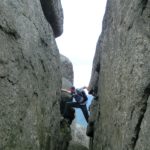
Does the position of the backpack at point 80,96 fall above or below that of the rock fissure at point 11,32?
below

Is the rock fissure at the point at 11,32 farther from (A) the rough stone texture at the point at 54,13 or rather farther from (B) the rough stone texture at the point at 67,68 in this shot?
(B) the rough stone texture at the point at 67,68

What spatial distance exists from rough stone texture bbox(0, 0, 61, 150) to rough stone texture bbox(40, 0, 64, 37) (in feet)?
7.14

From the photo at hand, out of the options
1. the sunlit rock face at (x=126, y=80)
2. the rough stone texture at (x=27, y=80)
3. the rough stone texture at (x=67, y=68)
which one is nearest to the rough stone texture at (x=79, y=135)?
the rough stone texture at (x=67, y=68)

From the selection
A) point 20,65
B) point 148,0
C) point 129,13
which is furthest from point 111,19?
point 20,65

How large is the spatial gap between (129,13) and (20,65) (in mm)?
3555

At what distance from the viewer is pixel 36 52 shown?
1253 cm

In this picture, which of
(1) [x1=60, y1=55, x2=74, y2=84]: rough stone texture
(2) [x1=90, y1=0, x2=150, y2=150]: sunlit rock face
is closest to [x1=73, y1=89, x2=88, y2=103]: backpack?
(2) [x1=90, y1=0, x2=150, y2=150]: sunlit rock face

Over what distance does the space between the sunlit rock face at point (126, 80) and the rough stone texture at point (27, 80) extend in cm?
197

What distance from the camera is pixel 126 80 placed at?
11312 mm

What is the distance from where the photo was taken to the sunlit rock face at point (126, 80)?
32.6 feet

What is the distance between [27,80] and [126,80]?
9.20 feet

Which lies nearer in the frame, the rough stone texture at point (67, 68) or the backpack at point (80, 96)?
the backpack at point (80, 96)

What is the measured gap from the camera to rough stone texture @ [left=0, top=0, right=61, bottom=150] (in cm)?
992

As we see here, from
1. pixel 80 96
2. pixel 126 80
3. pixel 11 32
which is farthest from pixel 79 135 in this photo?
pixel 11 32
